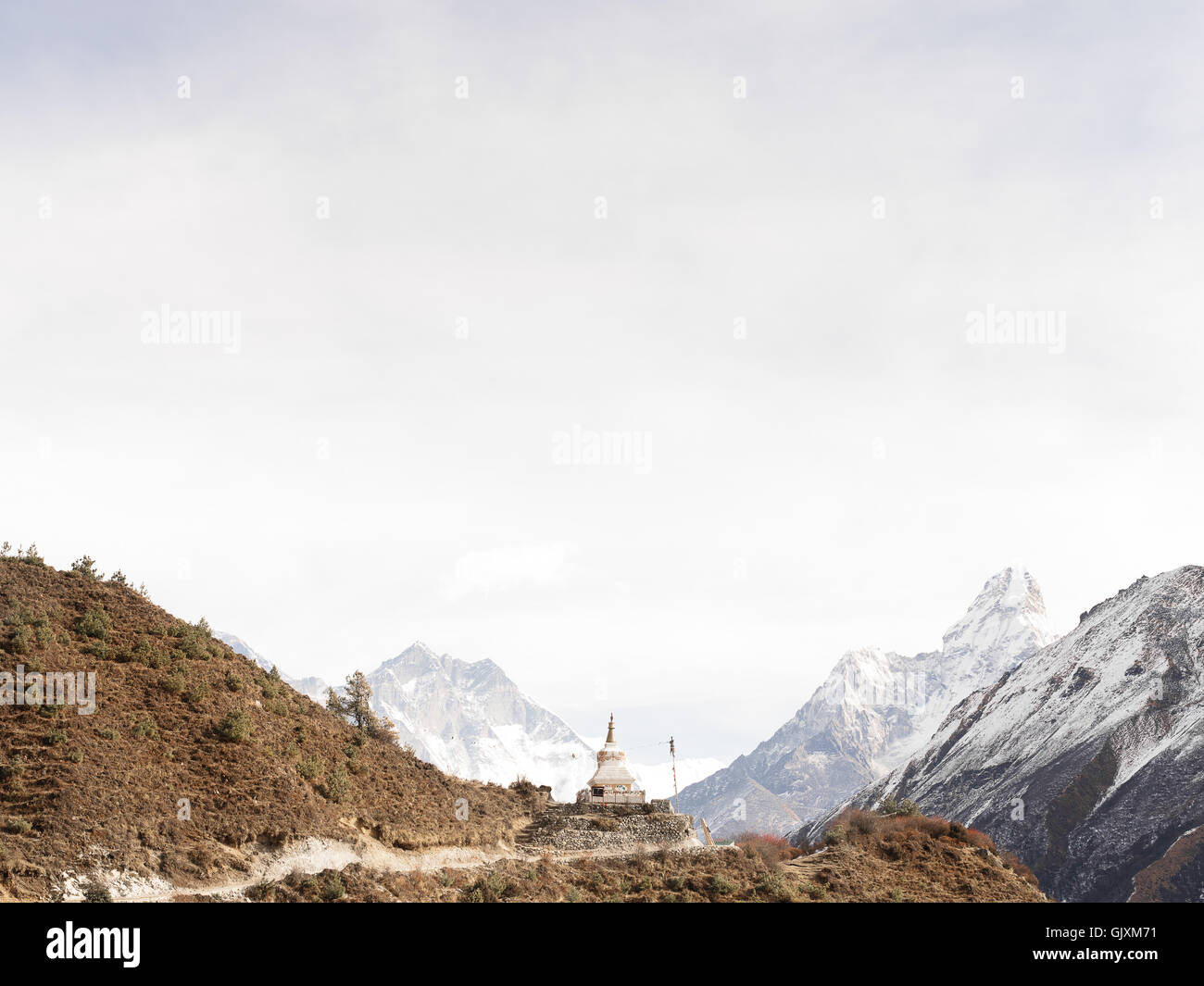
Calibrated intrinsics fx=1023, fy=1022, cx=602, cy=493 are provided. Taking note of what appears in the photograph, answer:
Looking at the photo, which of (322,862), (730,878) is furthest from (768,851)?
(322,862)

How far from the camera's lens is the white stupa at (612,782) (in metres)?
63.5

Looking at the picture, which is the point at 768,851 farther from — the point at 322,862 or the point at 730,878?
the point at 322,862

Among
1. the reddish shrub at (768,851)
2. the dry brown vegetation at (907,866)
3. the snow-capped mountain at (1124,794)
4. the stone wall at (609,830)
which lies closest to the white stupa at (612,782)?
the stone wall at (609,830)

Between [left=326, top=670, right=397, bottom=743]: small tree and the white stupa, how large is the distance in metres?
13.4

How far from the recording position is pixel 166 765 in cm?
4288

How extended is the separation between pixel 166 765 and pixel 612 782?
29809 mm

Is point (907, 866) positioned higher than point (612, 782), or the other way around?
point (612, 782)

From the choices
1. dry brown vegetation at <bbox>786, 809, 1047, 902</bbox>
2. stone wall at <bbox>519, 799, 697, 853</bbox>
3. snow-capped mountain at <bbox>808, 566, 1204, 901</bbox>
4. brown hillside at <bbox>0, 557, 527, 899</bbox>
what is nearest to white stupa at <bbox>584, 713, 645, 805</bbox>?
stone wall at <bbox>519, 799, 697, 853</bbox>

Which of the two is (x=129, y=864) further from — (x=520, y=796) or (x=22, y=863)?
(x=520, y=796)
